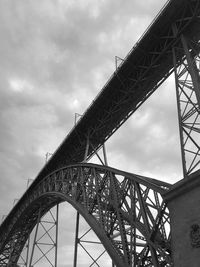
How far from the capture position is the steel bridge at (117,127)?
523 inches

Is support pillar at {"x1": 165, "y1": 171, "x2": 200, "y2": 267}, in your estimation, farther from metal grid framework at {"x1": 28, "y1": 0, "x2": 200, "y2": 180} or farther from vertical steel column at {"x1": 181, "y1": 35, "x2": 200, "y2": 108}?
metal grid framework at {"x1": 28, "y1": 0, "x2": 200, "y2": 180}

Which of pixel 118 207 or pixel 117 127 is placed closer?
pixel 118 207

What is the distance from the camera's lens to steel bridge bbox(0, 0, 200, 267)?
13.3 metres

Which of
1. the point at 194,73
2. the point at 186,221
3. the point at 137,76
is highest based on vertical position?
the point at 137,76

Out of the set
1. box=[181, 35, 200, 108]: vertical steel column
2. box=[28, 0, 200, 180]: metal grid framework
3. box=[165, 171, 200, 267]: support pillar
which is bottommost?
box=[165, 171, 200, 267]: support pillar

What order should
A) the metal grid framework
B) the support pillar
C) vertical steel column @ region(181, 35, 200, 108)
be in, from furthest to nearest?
the metal grid framework → vertical steel column @ region(181, 35, 200, 108) → the support pillar

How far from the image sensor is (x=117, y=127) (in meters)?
21.8

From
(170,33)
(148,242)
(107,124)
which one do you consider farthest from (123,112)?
(148,242)

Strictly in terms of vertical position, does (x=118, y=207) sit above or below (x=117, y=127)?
below

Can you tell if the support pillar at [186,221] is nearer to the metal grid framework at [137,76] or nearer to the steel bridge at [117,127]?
the steel bridge at [117,127]

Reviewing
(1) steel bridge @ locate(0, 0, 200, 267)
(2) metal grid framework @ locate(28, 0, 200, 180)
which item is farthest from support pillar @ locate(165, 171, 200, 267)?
(2) metal grid framework @ locate(28, 0, 200, 180)

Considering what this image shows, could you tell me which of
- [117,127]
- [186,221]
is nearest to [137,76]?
[117,127]

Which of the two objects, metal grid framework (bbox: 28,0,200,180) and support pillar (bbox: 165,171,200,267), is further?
metal grid framework (bbox: 28,0,200,180)

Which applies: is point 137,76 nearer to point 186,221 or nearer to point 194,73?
point 194,73
